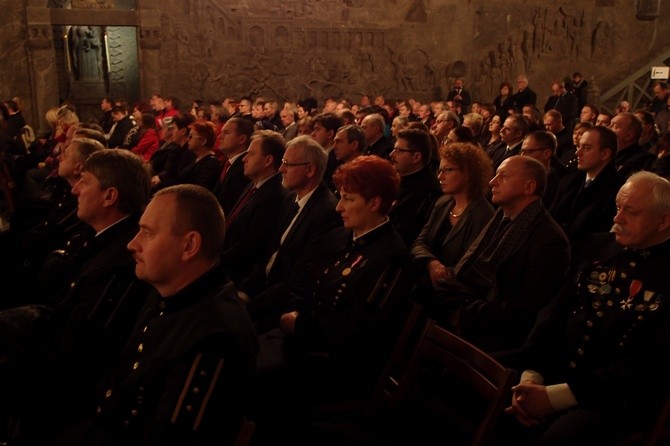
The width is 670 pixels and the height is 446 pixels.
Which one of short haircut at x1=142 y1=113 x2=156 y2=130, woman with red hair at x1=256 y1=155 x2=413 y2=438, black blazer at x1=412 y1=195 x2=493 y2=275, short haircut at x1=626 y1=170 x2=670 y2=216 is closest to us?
short haircut at x1=626 y1=170 x2=670 y2=216

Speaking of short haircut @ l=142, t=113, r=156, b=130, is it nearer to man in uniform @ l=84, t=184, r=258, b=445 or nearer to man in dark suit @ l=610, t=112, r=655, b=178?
man in dark suit @ l=610, t=112, r=655, b=178

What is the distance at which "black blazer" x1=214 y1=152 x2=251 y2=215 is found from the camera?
5.23 m

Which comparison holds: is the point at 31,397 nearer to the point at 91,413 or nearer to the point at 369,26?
the point at 91,413

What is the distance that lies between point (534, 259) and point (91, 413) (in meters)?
1.95

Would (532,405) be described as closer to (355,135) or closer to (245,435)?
(245,435)

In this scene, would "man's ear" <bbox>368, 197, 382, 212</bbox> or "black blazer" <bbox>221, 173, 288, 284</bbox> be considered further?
"black blazer" <bbox>221, 173, 288, 284</bbox>

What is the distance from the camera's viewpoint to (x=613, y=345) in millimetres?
2475

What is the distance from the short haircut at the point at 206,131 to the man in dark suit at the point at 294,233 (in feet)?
7.35

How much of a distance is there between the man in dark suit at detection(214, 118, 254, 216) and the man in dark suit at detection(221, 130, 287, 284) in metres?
0.71

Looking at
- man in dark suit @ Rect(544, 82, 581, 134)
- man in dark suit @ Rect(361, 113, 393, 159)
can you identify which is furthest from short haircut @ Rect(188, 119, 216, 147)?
man in dark suit @ Rect(544, 82, 581, 134)

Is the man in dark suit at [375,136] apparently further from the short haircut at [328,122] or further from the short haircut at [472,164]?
the short haircut at [472,164]

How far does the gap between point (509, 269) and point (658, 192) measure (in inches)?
29.0

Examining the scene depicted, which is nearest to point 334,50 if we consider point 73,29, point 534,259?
point 73,29

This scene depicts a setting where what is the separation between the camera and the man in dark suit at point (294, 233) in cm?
346
